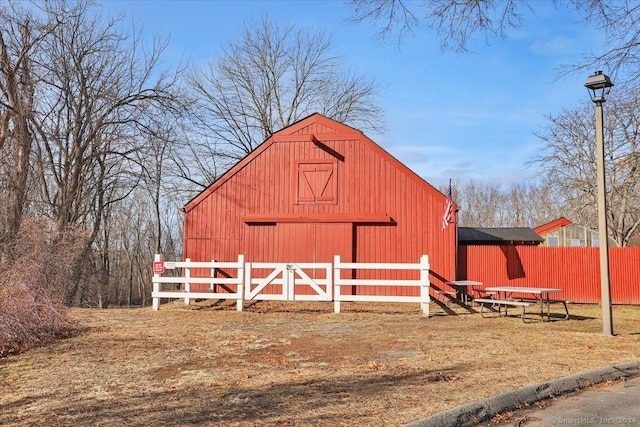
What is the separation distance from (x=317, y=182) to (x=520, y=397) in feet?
37.6

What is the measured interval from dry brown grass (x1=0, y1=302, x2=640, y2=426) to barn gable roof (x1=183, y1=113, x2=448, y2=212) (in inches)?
219

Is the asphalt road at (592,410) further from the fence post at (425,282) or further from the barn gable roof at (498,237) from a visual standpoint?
the barn gable roof at (498,237)

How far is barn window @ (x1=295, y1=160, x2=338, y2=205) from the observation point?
15933 mm

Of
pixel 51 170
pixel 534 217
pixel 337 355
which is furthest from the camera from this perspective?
pixel 534 217

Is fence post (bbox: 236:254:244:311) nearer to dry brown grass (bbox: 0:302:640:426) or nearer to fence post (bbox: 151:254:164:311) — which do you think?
dry brown grass (bbox: 0:302:640:426)

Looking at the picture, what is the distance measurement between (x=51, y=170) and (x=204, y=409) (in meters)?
21.4

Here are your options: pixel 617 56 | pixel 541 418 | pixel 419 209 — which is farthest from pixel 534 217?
pixel 541 418

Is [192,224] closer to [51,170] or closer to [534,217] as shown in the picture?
[51,170]

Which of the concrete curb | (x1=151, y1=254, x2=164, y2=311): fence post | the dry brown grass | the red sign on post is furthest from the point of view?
(x1=151, y1=254, x2=164, y2=311): fence post

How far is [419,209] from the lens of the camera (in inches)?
611

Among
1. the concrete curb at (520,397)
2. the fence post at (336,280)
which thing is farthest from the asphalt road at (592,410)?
the fence post at (336,280)

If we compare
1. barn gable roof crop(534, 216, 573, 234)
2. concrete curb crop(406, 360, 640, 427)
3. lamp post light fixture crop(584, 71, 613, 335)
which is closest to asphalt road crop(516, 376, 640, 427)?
concrete curb crop(406, 360, 640, 427)

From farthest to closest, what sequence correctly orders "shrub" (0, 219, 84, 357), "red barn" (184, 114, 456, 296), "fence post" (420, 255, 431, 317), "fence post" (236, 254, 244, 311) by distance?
"red barn" (184, 114, 456, 296) → "fence post" (236, 254, 244, 311) → "fence post" (420, 255, 431, 317) → "shrub" (0, 219, 84, 357)

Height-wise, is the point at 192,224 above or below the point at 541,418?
above
